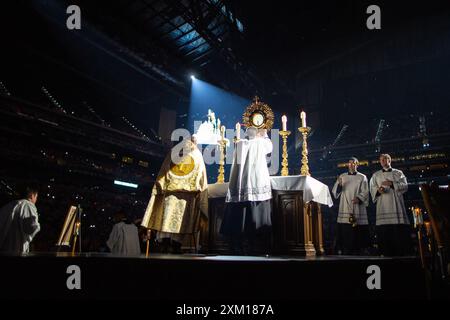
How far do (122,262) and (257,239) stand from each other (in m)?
2.77

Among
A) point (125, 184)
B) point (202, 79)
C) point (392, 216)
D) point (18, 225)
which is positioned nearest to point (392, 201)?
point (392, 216)

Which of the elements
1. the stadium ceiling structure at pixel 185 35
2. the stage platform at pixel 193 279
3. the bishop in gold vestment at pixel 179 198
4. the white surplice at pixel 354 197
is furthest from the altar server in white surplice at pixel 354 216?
the stadium ceiling structure at pixel 185 35

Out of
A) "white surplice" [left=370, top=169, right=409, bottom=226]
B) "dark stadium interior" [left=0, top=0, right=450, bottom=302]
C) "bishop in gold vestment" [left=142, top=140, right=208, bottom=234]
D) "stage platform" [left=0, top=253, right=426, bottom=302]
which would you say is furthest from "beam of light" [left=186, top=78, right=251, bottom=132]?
"stage platform" [left=0, top=253, right=426, bottom=302]

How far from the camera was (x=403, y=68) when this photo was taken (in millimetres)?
13094

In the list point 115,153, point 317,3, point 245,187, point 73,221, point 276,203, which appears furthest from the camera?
point 115,153

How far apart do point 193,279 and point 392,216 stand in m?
3.99

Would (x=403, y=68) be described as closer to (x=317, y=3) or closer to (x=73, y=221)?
(x=317, y=3)

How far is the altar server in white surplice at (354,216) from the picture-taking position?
5.78 m

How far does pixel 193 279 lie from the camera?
2.73 metres

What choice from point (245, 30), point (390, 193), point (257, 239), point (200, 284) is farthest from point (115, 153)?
point (200, 284)

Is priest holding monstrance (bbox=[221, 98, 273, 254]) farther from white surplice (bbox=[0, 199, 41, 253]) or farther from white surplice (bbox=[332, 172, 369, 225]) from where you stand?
white surplice (bbox=[0, 199, 41, 253])

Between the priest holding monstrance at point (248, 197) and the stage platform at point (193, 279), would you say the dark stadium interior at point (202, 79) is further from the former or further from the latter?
the stage platform at point (193, 279)

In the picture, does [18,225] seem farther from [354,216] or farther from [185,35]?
[185,35]

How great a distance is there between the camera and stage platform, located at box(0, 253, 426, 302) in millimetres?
2682
